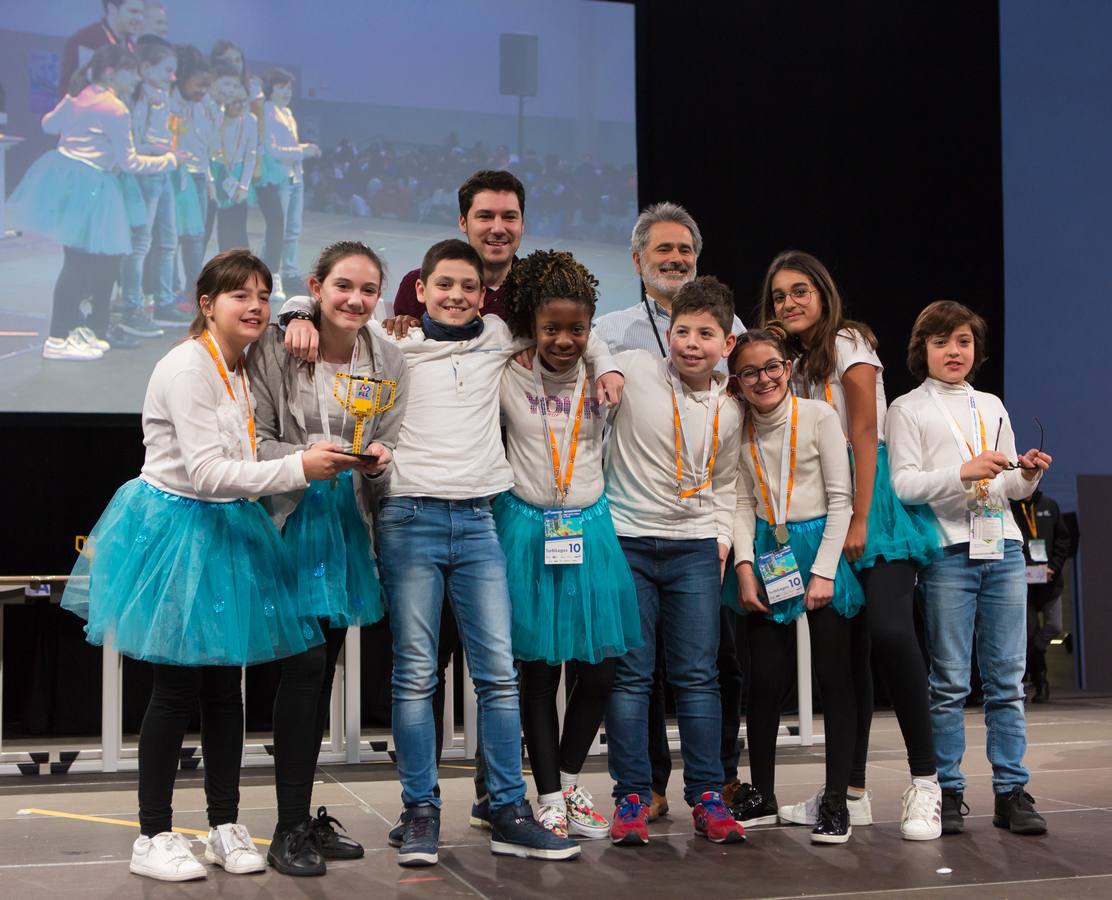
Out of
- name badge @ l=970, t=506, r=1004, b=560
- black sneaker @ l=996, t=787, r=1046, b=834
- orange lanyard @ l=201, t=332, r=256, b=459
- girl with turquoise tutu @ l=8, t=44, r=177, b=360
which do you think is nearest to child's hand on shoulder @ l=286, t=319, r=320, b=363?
orange lanyard @ l=201, t=332, r=256, b=459

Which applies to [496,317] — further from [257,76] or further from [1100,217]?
[1100,217]

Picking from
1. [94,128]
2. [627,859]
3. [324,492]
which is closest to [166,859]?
[324,492]

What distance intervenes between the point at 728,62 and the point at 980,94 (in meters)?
1.58

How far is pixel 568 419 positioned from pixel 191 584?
92 centimetres

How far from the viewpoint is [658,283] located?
3.24 m

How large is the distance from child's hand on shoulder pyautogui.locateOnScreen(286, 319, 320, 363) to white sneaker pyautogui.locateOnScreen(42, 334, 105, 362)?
3431mm

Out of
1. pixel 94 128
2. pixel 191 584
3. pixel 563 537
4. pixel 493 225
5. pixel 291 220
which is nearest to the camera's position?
pixel 191 584

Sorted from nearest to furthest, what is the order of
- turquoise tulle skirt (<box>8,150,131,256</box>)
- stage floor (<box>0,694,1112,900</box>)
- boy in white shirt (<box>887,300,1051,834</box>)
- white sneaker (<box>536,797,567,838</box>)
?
1. stage floor (<box>0,694,1112,900</box>)
2. white sneaker (<box>536,797,567,838</box>)
3. boy in white shirt (<box>887,300,1051,834</box>)
4. turquoise tulle skirt (<box>8,150,131,256</box>)

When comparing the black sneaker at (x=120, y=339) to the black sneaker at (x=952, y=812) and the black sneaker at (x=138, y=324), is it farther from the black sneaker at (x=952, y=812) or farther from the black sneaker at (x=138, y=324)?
the black sneaker at (x=952, y=812)

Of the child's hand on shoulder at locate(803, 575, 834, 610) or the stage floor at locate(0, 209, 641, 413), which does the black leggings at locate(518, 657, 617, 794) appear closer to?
the child's hand on shoulder at locate(803, 575, 834, 610)

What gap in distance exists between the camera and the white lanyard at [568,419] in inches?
111

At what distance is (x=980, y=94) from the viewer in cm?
722

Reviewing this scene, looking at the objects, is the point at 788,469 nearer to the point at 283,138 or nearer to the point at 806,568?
the point at 806,568

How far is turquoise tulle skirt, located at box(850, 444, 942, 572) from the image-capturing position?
2941 millimetres
